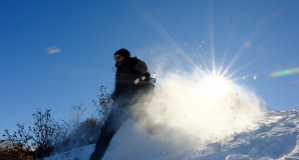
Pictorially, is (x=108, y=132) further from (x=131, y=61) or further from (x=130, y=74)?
(x=131, y=61)

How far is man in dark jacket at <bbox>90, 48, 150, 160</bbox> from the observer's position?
507 centimetres

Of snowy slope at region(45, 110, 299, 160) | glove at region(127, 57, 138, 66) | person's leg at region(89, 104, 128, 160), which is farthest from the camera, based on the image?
glove at region(127, 57, 138, 66)

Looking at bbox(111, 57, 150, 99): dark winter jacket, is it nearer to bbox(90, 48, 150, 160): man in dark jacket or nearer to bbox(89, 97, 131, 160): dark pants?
bbox(90, 48, 150, 160): man in dark jacket

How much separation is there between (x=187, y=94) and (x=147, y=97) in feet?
16.1

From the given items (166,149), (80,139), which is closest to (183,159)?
(166,149)

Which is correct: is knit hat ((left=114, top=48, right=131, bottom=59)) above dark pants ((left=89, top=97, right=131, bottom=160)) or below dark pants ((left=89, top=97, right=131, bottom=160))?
above

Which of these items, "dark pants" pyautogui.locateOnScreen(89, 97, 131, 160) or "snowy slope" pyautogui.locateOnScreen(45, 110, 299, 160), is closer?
"snowy slope" pyautogui.locateOnScreen(45, 110, 299, 160)

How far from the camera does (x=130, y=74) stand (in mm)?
5156

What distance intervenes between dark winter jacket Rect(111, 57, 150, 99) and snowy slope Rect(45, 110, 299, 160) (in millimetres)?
1054

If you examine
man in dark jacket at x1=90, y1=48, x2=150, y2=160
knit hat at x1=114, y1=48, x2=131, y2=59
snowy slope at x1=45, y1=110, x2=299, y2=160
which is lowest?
snowy slope at x1=45, y1=110, x2=299, y2=160

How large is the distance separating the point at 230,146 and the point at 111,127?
1.91m

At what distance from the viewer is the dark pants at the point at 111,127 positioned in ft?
16.5

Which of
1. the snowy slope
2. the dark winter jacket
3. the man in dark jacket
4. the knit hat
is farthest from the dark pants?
the knit hat

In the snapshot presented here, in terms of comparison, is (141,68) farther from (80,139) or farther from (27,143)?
(27,143)
